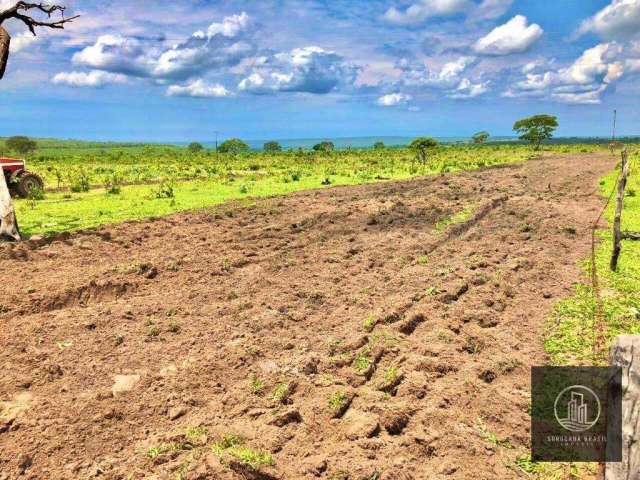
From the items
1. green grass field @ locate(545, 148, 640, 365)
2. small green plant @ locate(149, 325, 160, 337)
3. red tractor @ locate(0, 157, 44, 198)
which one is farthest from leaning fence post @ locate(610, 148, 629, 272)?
red tractor @ locate(0, 157, 44, 198)

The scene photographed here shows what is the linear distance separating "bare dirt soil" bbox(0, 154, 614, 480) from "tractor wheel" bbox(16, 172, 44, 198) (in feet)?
29.5

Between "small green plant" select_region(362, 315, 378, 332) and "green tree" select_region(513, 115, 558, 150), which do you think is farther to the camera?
"green tree" select_region(513, 115, 558, 150)

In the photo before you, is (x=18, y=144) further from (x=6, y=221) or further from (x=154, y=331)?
(x=154, y=331)

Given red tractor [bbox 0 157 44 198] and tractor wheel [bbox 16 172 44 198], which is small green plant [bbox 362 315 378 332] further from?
tractor wheel [bbox 16 172 44 198]

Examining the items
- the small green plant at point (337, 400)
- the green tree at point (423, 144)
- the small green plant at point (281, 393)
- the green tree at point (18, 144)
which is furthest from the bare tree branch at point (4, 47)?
the green tree at point (18, 144)

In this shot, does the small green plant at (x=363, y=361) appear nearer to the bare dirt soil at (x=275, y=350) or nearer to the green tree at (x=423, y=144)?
the bare dirt soil at (x=275, y=350)

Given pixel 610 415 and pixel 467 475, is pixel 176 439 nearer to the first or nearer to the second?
pixel 467 475

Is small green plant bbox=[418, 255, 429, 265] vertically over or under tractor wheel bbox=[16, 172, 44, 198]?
under

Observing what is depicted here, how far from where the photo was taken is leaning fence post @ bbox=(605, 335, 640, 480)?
8.75 ft

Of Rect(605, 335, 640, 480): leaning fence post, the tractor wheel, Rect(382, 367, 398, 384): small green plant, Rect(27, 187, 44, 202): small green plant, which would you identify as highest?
the tractor wheel

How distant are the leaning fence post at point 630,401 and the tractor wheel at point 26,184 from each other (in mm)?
20835

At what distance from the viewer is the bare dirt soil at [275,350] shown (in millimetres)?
4504

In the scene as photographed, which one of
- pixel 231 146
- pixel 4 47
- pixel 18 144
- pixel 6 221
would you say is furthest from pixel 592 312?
pixel 18 144

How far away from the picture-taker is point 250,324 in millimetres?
7367
